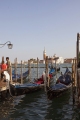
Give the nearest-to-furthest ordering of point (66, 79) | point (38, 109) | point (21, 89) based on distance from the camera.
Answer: point (38, 109) → point (21, 89) → point (66, 79)

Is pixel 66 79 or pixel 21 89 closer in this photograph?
pixel 21 89

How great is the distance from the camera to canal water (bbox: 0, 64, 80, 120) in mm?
8812

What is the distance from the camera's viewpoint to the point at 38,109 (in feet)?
33.1

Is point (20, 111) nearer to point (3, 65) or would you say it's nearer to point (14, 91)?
point (14, 91)

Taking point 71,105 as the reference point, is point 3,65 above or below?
above

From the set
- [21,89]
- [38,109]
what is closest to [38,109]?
[38,109]

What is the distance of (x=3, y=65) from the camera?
480 inches

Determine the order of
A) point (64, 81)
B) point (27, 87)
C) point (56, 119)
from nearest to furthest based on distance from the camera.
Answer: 1. point (56, 119)
2. point (27, 87)
3. point (64, 81)

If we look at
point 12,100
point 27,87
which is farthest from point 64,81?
point 12,100

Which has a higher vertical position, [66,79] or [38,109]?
[66,79]

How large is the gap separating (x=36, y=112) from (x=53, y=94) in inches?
67.3

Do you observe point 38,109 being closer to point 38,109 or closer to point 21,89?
point 38,109

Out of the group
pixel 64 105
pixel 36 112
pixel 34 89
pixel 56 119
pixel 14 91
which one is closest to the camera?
pixel 56 119

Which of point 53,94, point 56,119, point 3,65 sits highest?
point 3,65
